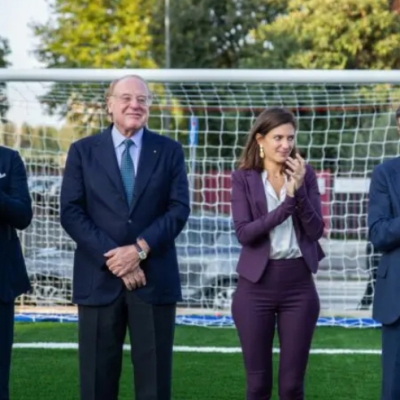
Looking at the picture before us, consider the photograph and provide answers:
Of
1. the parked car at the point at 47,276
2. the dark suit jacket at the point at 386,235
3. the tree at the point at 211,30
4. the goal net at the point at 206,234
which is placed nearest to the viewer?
the dark suit jacket at the point at 386,235

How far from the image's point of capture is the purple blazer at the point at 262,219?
559 centimetres

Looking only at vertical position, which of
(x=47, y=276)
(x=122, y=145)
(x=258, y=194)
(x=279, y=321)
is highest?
(x=122, y=145)

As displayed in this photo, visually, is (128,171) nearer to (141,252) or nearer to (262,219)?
(141,252)

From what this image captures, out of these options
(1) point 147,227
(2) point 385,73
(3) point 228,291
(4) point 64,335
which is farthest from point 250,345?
(3) point 228,291

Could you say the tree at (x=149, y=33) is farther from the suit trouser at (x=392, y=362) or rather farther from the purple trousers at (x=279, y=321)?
the suit trouser at (x=392, y=362)

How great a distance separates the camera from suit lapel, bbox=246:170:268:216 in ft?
18.8

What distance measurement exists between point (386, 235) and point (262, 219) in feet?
2.07

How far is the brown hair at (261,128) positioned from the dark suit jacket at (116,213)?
1.25 feet

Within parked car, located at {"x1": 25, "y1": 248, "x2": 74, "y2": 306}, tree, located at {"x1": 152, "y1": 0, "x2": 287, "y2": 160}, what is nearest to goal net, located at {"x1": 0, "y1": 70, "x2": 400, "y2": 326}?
parked car, located at {"x1": 25, "y1": 248, "x2": 74, "y2": 306}

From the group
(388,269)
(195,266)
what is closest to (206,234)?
(195,266)

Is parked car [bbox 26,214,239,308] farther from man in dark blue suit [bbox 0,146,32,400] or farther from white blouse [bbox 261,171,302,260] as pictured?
white blouse [bbox 261,171,302,260]

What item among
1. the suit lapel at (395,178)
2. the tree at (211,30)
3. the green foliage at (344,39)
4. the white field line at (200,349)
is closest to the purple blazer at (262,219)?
the suit lapel at (395,178)

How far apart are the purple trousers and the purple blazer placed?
64mm

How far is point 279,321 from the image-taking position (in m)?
5.75
